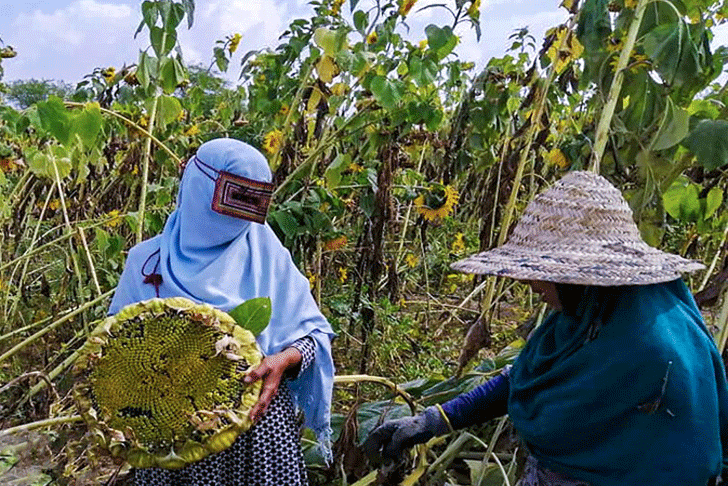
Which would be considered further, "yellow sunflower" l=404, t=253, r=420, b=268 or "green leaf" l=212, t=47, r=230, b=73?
"yellow sunflower" l=404, t=253, r=420, b=268

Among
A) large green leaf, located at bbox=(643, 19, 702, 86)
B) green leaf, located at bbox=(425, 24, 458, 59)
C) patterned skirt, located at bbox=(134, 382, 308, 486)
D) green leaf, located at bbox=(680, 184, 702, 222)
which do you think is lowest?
patterned skirt, located at bbox=(134, 382, 308, 486)

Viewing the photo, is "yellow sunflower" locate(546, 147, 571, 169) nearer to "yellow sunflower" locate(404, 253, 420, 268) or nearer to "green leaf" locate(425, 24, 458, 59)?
"green leaf" locate(425, 24, 458, 59)

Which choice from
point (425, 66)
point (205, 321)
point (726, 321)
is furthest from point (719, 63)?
point (205, 321)

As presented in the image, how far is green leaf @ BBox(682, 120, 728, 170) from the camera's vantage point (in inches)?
66.8

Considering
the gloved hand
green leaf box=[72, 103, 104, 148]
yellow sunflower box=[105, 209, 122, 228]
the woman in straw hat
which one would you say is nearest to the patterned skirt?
the gloved hand

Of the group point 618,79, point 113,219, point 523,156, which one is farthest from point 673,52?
point 113,219

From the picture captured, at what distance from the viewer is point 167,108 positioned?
2328 millimetres

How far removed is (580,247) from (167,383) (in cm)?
72

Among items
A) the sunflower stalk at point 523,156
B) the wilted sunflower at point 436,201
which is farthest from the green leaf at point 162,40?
the wilted sunflower at point 436,201

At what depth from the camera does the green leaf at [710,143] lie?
1.70m

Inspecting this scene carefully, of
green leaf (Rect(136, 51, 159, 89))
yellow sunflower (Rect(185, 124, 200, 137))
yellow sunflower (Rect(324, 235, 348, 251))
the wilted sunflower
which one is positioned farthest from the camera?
yellow sunflower (Rect(185, 124, 200, 137))

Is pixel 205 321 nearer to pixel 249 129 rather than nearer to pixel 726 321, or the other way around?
pixel 726 321

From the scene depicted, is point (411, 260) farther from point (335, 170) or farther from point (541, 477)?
point (541, 477)

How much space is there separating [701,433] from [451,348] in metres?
2.56
